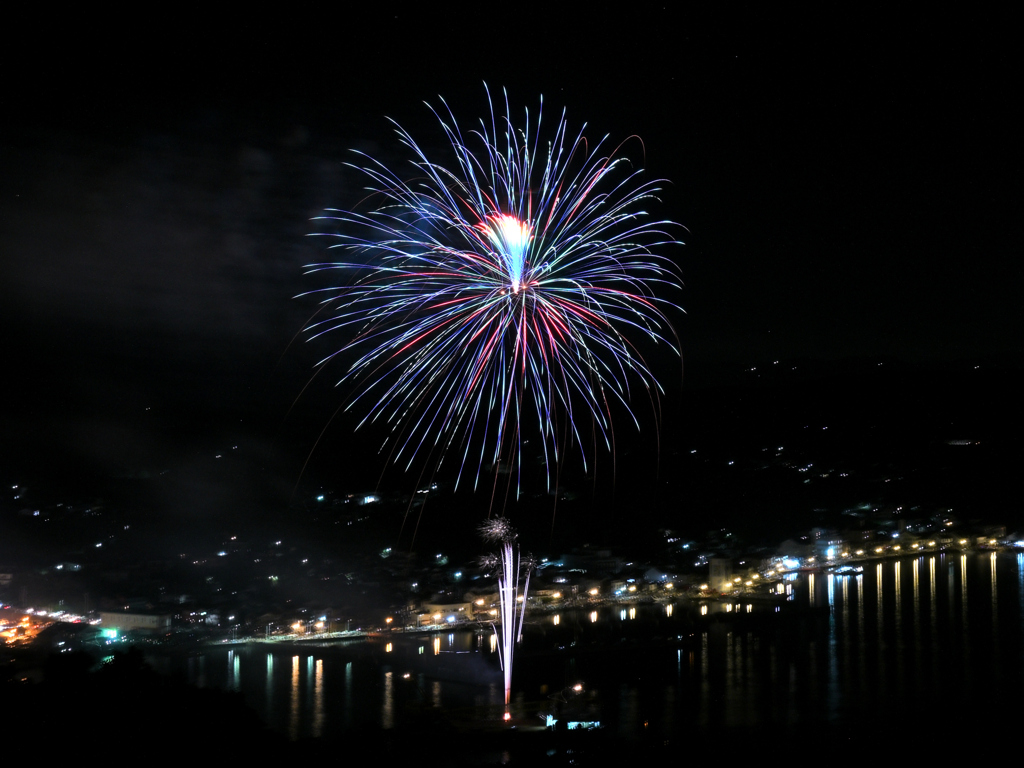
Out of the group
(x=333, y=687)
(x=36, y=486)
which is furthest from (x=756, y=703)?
(x=36, y=486)

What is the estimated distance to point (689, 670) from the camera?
36.2 ft

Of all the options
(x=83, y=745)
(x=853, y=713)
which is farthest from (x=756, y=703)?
(x=83, y=745)

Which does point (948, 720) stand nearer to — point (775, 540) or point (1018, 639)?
point (1018, 639)

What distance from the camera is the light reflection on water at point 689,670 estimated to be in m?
8.91

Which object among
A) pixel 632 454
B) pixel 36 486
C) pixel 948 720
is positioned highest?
pixel 632 454

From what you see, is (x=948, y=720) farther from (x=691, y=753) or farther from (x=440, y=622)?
(x=440, y=622)

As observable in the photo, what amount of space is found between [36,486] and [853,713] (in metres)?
17.1

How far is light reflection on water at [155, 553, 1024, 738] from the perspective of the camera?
29.2 feet

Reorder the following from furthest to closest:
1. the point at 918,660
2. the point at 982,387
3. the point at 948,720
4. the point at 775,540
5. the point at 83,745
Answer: the point at 982,387 < the point at 775,540 < the point at 918,660 < the point at 948,720 < the point at 83,745

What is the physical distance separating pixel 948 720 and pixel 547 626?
21.2 ft

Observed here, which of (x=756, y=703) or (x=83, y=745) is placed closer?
(x=83, y=745)

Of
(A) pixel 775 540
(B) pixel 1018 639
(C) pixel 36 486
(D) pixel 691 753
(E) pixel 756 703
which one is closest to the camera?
(D) pixel 691 753

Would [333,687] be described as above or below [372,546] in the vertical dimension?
below

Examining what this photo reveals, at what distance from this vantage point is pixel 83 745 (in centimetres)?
354
